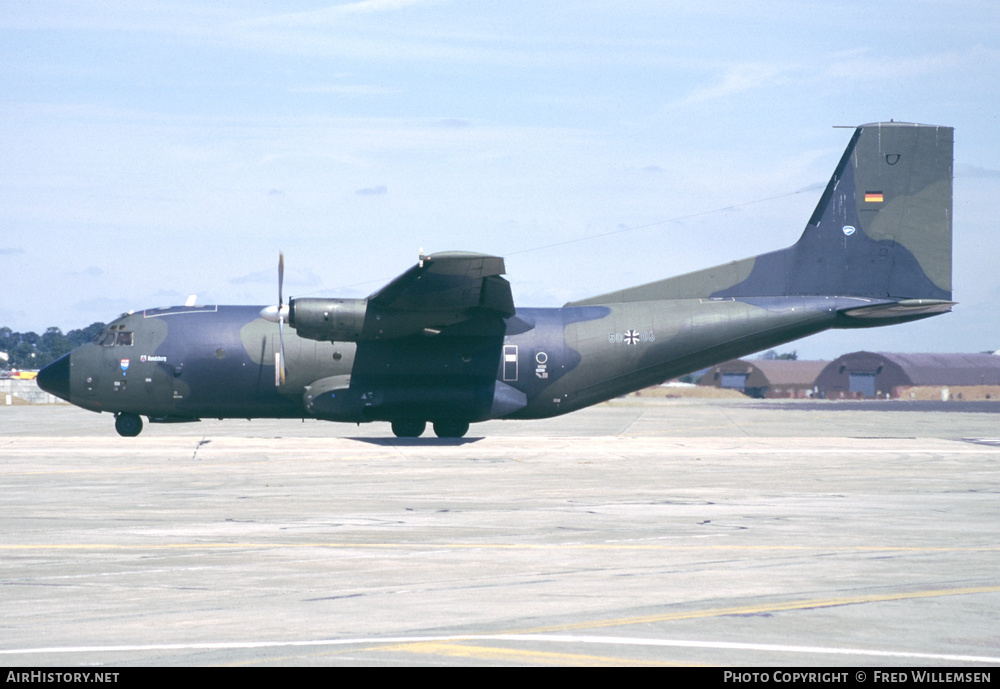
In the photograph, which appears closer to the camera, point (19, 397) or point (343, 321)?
point (343, 321)

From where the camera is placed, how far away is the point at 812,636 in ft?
23.2

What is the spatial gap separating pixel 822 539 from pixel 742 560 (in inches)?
81.3

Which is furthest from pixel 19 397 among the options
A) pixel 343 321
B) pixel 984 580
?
pixel 984 580

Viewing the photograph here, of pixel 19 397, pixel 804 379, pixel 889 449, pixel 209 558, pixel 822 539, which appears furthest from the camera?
pixel 804 379

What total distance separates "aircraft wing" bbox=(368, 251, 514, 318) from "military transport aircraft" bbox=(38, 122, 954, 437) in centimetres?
20

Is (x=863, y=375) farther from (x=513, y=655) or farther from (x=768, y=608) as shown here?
(x=513, y=655)

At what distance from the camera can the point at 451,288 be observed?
2564 cm

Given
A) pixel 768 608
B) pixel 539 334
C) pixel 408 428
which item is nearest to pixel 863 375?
pixel 539 334

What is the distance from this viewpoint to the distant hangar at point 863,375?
368 feet

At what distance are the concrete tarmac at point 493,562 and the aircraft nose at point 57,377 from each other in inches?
250

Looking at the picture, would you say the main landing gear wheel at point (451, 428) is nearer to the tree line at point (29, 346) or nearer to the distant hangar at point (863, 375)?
the distant hangar at point (863, 375)

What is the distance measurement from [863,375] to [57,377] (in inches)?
4202

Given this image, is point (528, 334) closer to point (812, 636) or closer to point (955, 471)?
point (955, 471)

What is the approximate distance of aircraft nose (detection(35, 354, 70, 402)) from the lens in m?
28.4
